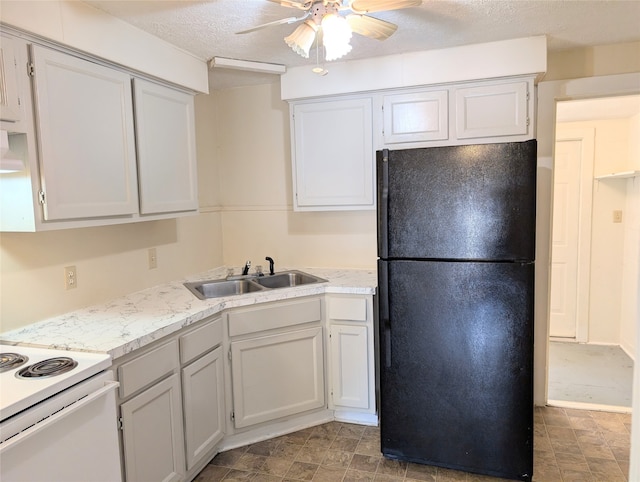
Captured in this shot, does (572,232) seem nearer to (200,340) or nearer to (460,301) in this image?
(460,301)

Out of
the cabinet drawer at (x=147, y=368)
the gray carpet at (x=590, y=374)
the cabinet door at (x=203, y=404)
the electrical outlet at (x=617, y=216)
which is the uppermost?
the electrical outlet at (x=617, y=216)

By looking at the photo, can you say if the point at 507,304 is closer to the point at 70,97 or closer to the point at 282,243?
the point at 282,243

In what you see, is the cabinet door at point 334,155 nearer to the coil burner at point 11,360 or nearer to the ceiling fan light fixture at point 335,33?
the ceiling fan light fixture at point 335,33

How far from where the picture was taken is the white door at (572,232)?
13.9 ft

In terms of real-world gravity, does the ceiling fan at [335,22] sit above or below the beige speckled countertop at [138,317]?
above

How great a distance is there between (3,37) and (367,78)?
1.84 meters

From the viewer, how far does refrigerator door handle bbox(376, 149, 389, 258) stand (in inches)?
83.5

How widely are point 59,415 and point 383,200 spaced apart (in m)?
1.55

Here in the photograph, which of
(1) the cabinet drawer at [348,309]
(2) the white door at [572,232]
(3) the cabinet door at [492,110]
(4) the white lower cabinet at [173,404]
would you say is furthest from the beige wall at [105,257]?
(2) the white door at [572,232]

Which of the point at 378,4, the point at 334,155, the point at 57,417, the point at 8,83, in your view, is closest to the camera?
the point at 57,417

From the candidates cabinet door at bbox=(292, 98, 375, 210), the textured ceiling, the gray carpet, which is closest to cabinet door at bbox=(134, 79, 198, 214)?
the textured ceiling

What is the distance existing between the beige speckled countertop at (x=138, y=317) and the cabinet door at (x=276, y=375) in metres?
0.26

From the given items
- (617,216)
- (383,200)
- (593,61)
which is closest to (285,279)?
(383,200)

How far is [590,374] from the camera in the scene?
3.51 m
